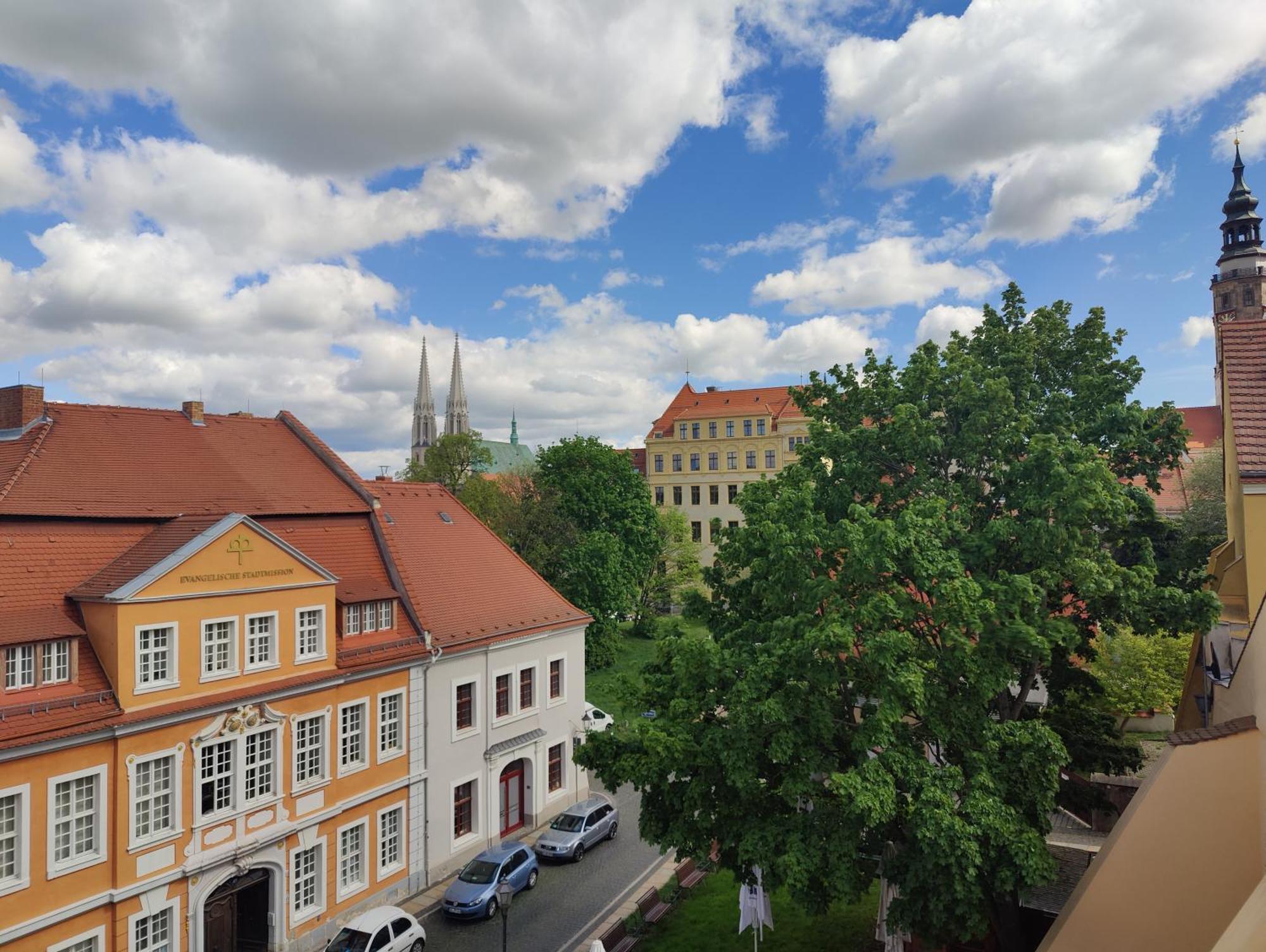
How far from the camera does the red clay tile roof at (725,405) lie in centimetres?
6912

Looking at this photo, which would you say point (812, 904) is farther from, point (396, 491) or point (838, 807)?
point (396, 491)

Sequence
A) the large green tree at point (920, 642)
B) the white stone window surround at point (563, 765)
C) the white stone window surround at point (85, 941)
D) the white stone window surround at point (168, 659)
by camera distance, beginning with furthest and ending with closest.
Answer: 1. the white stone window surround at point (563, 765)
2. the white stone window surround at point (168, 659)
3. the white stone window surround at point (85, 941)
4. the large green tree at point (920, 642)

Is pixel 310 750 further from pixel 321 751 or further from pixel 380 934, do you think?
pixel 380 934

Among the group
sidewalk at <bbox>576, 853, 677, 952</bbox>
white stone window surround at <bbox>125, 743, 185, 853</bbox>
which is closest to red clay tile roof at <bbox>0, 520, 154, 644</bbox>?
white stone window surround at <bbox>125, 743, 185, 853</bbox>

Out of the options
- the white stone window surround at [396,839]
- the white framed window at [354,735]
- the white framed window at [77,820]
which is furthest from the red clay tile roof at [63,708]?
the white stone window surround at [396,839]

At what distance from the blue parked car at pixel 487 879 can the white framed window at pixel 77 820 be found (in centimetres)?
850

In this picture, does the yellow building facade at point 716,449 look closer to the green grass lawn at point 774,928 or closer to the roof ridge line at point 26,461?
the green grass lawn at point 774,928

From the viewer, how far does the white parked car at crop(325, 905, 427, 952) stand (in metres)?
17.8

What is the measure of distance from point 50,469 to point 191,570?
4.67 metres

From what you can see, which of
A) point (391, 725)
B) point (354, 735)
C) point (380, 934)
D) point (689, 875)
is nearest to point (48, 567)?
point (354, 735)

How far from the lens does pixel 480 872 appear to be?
70.7ft

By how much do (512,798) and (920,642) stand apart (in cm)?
1718

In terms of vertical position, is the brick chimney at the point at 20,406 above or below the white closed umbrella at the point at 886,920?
above

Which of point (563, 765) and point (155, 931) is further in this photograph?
point (563, 765)
